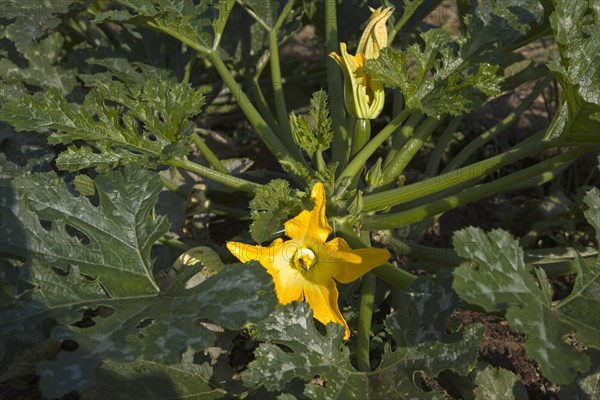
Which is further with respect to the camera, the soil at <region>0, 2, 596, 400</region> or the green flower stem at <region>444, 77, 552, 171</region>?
the green flower stem at <region>444, 77, 552, 171</region>

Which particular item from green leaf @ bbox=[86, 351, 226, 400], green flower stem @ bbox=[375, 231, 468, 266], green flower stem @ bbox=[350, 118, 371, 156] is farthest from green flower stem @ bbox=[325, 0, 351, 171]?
green leaf @ bbox=[86, 351, 226, 400]

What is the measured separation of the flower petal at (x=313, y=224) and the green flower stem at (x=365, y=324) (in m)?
0.29

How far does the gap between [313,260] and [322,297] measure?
0.35 feet

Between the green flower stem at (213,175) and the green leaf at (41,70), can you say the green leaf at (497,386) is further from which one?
the green leaf at (41,70)

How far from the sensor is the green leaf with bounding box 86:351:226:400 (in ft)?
6.32

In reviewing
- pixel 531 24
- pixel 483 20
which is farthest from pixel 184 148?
pixel 531 24


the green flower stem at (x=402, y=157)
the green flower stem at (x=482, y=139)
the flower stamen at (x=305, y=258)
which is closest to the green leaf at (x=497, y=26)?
the green flower stem at (x=402, y=157)

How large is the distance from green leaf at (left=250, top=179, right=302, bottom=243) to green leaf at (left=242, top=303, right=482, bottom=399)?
237 millimetres

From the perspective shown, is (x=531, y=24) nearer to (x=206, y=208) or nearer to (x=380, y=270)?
(x=380, y=270)

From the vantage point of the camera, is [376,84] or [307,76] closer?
[376,84]

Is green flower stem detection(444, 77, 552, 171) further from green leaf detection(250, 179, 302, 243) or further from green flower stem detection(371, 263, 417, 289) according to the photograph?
green leaf detection(250, 179, 302, 243)

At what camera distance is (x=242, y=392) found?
2156mm

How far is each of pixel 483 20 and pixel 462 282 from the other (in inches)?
42.2

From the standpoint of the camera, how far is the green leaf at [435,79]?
2145 millimetres
